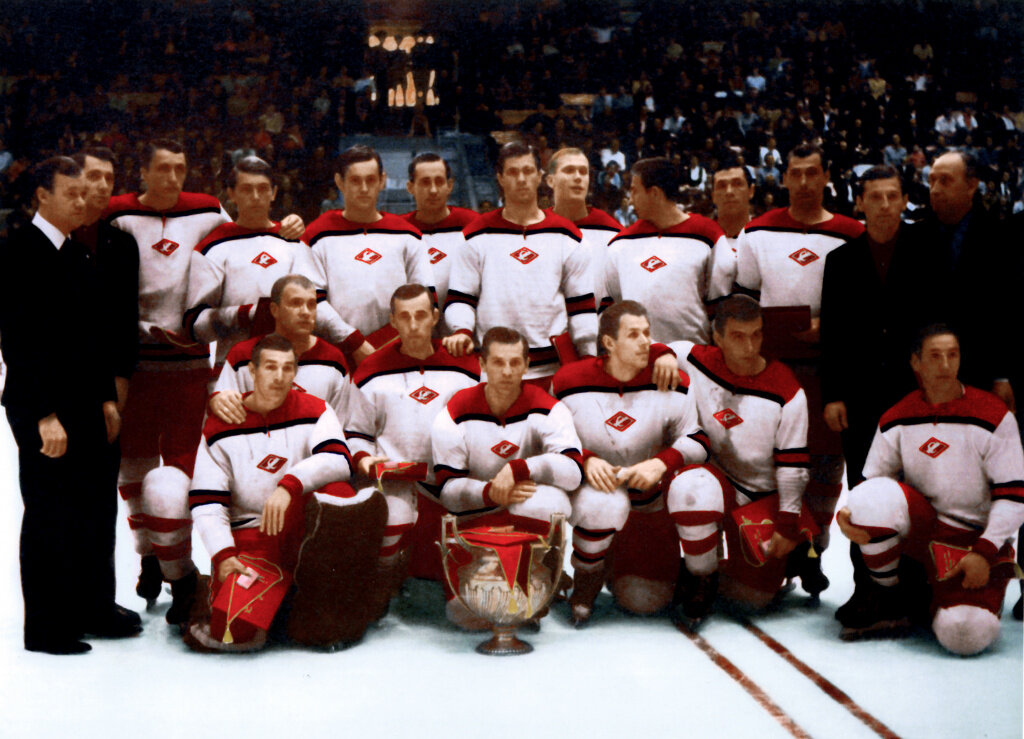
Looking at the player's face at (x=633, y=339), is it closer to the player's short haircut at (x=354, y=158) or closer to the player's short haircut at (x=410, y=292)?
the player's short haircut at (x=410, y=292)

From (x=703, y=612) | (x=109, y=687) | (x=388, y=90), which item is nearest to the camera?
(x=109, y=687)

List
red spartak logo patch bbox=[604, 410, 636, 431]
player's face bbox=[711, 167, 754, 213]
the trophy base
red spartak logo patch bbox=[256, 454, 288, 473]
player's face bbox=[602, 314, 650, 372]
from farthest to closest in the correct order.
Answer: player's face bbox=[711, 167, 754, 213] < red spartak logo patch bbox=[604, 410, 636, 431] < player's face bbox=[602, 314, 650, 372] < red spartak logo patch bbox=[256, 454, 288, 473] < the trophy base

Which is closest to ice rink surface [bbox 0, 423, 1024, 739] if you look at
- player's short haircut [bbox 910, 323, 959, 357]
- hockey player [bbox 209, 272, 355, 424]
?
hockey player [bbox 209, 272, 355, 424]

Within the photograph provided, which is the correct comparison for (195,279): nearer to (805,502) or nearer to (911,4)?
(805,502)

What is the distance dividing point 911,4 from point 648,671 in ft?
9.38

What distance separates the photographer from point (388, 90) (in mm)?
4906

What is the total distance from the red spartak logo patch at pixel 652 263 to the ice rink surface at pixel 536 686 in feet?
4.32

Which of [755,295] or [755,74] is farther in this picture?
[755,74]

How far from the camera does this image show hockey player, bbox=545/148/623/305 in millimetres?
4195

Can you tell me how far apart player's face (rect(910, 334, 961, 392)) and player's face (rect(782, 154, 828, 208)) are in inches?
34.1

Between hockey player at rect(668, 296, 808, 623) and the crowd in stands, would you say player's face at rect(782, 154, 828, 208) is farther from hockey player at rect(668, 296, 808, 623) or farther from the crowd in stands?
hockey player at rect(668, 296, 808, 623)

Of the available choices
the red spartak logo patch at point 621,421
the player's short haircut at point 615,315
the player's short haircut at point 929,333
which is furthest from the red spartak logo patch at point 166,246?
the player's short haircut at point 929,333

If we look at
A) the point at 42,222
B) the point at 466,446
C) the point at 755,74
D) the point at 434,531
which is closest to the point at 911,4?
the point at 755,74

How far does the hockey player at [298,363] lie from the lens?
11.4ft
